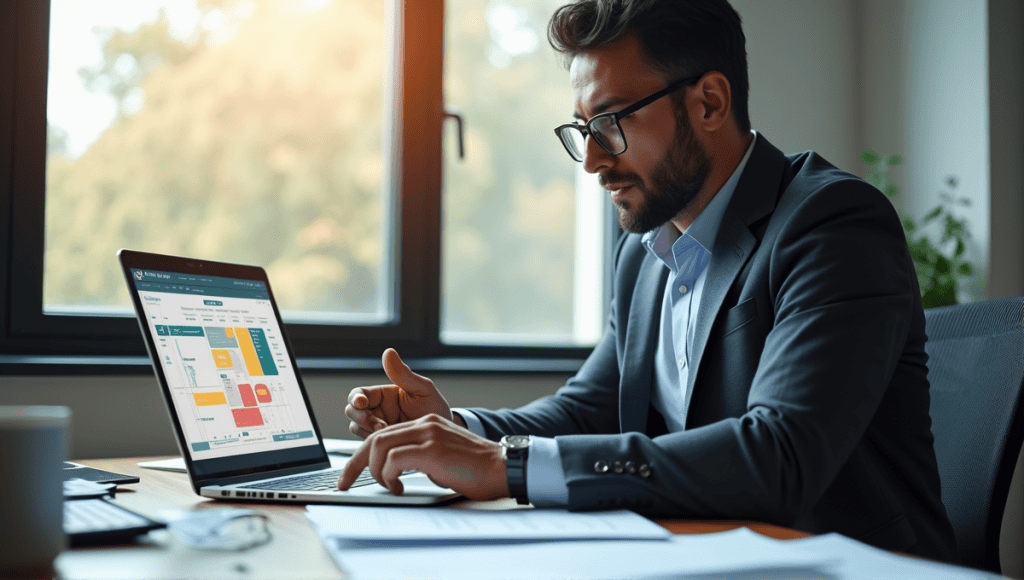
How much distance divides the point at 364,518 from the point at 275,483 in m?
0.30

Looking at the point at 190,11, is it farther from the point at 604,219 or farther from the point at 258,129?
the point at 604,219

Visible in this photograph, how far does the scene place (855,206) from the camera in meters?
1.14

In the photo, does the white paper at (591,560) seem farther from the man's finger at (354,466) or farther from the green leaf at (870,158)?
the green leaf at (870,158)

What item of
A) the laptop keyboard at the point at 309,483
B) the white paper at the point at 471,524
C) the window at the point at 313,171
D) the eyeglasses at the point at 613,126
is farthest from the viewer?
the window at the point at 313,171

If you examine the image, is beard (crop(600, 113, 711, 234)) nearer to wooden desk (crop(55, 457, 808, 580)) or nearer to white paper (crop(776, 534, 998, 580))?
wooden desk (crop(55, 457, 808, 580))

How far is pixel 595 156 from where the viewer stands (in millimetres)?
1401

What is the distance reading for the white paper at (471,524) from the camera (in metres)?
0.72

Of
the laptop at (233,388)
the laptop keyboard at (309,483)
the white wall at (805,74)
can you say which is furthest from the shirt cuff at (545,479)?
the white wall at (805,74)

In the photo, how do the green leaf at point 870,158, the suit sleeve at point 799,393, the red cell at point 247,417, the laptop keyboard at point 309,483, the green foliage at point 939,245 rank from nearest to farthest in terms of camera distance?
the suit sleeve at point 799,393 < the laptop keyboard at point 309,483 < the red cell at point 247,417 < the green foliage at point 939,245 < the green leaf at point 870,158

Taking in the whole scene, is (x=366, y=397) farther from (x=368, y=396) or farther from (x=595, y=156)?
(x=595, y=156)

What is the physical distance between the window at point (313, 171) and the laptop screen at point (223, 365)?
0.73 m

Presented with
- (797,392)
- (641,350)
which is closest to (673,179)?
(641,350)

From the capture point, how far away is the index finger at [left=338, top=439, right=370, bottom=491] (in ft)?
3.05

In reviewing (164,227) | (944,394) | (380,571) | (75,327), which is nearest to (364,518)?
(380,571)
